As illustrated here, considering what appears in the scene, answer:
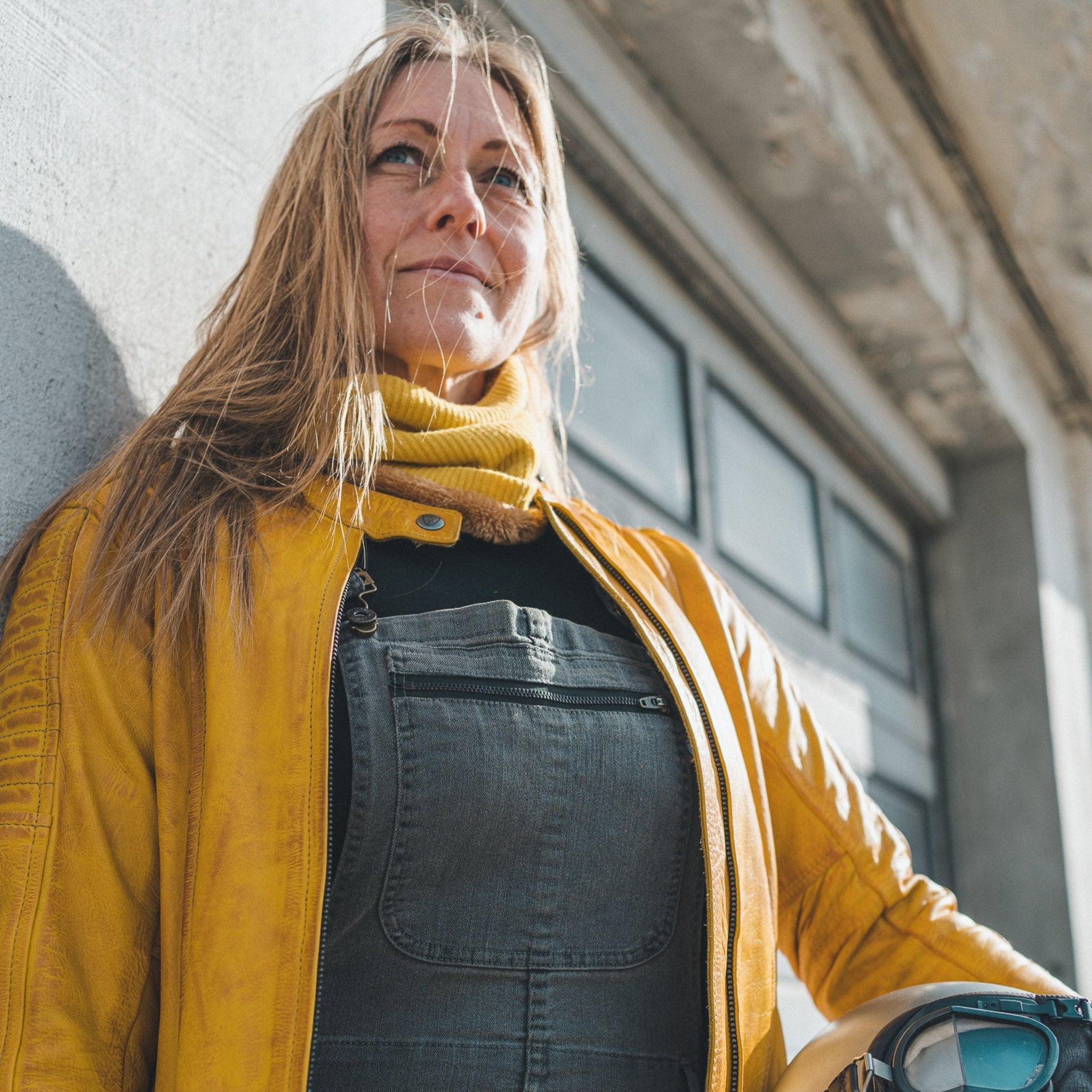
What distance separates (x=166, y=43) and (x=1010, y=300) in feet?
13.8

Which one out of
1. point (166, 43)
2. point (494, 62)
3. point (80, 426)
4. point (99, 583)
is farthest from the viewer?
point (494, 62)

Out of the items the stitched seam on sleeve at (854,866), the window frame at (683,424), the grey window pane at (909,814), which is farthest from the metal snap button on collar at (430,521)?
the grey window pane at (909,814)

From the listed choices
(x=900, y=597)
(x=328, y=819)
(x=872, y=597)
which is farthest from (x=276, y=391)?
(x=900, y=597)

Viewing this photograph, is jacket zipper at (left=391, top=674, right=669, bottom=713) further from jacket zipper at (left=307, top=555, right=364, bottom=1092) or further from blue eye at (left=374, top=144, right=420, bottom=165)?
blue eye at (left=374, top=144, right=420, bottom=165)

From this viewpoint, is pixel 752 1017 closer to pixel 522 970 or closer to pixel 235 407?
pixel 522 970

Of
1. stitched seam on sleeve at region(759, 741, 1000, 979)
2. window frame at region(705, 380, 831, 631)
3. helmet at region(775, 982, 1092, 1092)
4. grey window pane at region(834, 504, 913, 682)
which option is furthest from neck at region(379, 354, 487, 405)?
grey window pane at region(834, 504, 913, 682)

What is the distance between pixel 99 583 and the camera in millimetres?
1328

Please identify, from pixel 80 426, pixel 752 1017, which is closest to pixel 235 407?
pixel 80 426

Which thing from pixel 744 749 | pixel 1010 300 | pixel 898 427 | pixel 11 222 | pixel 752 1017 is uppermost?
pixel 1010 300

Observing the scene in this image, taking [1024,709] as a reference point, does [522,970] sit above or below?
below

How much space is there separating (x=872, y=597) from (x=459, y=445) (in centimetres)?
370

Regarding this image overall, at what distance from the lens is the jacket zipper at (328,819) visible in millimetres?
1167

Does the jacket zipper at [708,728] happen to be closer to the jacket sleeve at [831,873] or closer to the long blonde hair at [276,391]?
the jacket sleeve at [831,873]

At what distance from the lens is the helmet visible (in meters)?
1.24
